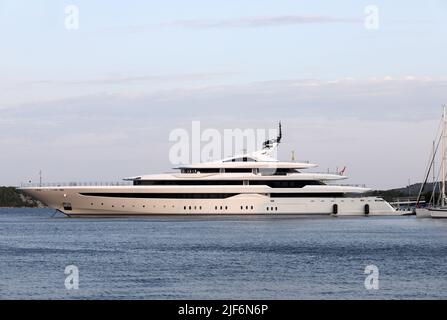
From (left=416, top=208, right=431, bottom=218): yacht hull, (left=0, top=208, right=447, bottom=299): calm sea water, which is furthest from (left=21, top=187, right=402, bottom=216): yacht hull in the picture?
(left=0, top=208, right=447, bottom=299): calm sea water

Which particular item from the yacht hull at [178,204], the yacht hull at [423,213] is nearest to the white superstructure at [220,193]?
the yacht hull at [178,204]

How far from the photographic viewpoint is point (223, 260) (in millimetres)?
46438

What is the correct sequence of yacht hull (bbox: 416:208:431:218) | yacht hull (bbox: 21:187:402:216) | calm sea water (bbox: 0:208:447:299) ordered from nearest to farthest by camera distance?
1. calm sea water (bbox: 0:208:447:299)
2. yacht hull (bbox: 21:187:402:216)
3. yacht hull (bbox: 416:208:431:218)

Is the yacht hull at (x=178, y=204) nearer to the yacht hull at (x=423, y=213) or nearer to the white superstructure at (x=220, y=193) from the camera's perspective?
the white superstructure at (x=220, y=193)

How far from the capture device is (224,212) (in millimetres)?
87125

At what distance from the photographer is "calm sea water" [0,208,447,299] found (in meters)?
35.7

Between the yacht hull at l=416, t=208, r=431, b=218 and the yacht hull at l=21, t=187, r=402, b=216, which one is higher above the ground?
the yacht hull at l=21, t=187, r=402, b=216

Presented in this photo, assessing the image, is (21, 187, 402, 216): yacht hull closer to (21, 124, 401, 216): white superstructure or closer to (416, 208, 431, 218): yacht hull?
(21, 124, 401, 216): white superstructure

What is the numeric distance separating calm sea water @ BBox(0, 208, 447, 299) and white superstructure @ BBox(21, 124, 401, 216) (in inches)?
392

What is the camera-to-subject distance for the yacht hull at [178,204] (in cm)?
8581

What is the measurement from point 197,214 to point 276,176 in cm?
755

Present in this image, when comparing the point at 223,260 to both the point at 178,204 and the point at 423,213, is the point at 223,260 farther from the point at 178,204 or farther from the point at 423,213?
the point at 423,213
